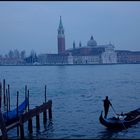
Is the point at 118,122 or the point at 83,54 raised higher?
the point at 83,54

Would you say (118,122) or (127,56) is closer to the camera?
(118,122)

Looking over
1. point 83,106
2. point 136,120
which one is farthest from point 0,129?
point 83,106

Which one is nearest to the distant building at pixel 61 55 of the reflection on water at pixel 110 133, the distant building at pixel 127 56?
the distant building at pixel 127 56

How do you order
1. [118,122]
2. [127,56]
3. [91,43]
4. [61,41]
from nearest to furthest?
[118,122]
[61,41]
[91,43]
[127,56]

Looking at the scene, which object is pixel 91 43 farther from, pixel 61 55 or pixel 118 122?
pixel 118 122

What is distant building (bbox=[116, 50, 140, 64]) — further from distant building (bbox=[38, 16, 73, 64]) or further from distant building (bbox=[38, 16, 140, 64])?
distant building (bbox=[38, 16, 73, 64])

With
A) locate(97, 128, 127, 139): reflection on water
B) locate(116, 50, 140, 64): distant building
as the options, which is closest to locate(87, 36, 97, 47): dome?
locate(116, 50, 140, 64): distant building

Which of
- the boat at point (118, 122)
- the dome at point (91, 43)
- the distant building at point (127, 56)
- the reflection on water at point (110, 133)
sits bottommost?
the reflection on water at point (110, 133)

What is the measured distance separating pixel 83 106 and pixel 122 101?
399 cm

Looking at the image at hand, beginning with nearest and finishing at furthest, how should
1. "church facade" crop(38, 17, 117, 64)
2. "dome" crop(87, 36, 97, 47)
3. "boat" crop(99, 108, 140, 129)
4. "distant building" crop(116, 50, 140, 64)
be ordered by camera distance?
"boat" crop(99, 108, 140, 129), "church facade" crop(38, 17, 117, 64), "dome" crop(87, 36, 97, 47), "distant building" crop(116, 50, 140, 64)

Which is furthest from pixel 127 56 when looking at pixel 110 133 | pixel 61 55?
pixel 110 133

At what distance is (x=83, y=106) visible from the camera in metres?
25.1

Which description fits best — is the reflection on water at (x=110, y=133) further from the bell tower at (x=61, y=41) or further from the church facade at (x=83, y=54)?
the bell tower at (x=61, y=41)

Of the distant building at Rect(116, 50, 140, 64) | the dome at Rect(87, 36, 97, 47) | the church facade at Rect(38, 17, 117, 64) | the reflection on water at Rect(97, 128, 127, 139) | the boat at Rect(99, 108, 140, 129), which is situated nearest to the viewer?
the reflection on water at Rect(97, 128, 127, 139)
